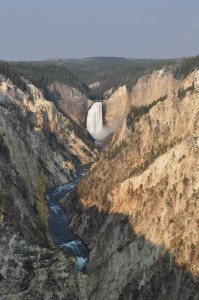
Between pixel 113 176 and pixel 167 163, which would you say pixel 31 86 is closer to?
pixel 113 176

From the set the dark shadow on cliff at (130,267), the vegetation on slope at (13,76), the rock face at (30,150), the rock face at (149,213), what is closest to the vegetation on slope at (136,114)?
the rock face at (149,213)

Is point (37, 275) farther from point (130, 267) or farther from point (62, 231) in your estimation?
point (62, 231)

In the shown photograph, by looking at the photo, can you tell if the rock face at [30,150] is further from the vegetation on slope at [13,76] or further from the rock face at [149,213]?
the rock face at [149,213]

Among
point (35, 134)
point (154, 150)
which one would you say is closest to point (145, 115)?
point (154, 150)

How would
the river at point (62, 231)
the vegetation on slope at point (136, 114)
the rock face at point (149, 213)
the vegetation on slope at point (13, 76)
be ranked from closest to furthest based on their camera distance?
the rock face at point (149, 213)
the river at point (62, 231)
the vegetation on slope at point (136, 114)
the vegetation on slope at point (13, 76)

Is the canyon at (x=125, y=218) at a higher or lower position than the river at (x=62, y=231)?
higher

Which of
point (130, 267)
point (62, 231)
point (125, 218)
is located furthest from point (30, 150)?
point (130, 267)
